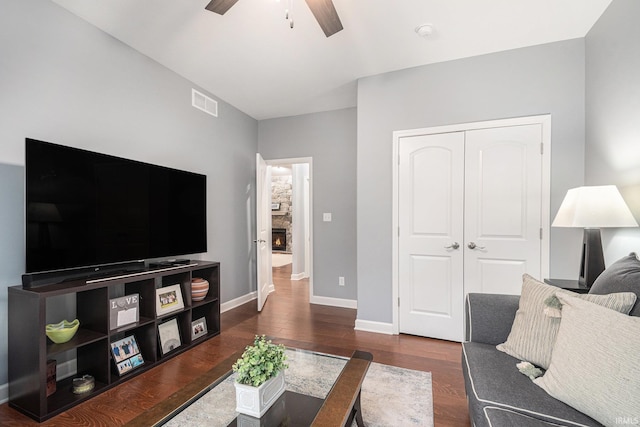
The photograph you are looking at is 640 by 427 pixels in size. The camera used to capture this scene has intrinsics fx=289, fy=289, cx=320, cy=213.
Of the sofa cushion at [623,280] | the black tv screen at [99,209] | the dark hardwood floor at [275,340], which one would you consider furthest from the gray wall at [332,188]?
the sofa cushion at [623,280]

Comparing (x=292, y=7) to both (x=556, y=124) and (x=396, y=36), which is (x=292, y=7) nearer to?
(x=396, y=36)

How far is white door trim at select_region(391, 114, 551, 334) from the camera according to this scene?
8.47 ft

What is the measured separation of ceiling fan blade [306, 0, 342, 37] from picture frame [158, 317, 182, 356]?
271 centimetres

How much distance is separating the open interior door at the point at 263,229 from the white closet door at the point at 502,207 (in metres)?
2.47

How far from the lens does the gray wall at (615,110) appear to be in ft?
5.96

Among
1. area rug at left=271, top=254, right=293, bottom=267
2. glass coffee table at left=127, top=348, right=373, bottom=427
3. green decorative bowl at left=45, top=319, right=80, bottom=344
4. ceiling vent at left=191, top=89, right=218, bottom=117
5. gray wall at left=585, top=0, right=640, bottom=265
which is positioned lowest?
area rug at left=271, top=254, right=293, bottom=267

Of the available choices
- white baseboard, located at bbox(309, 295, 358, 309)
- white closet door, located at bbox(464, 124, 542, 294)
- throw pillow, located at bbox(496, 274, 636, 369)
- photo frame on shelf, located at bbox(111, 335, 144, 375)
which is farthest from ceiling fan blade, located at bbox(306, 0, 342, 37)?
white baseboard, located at bbox(309, 295, 358, 309)

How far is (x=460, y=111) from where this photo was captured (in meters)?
2.86

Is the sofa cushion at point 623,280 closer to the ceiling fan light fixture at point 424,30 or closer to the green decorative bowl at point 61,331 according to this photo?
the ceiling fan light fixture at point 424,30

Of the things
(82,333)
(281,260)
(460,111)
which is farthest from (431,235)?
(281,260)

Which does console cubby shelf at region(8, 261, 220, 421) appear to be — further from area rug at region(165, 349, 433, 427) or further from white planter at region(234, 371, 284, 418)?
white planter at region(234, 371, 284, 418)

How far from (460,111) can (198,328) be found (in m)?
3.38

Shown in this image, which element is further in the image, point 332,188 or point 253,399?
point 332,188

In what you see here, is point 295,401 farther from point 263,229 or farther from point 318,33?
point 263,229
